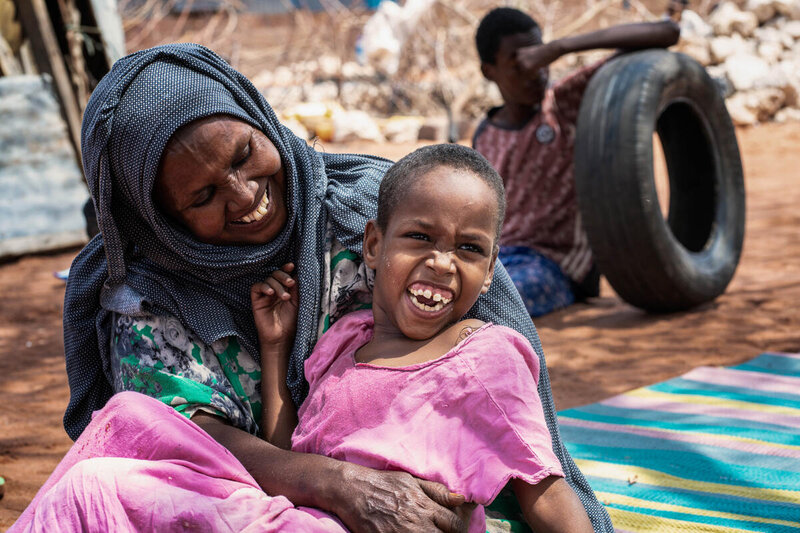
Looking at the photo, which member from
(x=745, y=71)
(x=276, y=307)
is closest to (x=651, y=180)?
(x=276, y=307)

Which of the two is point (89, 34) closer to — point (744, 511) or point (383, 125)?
point (383, 125)

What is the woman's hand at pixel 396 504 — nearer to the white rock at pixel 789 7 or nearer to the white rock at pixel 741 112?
the white rock at pixel 741 112

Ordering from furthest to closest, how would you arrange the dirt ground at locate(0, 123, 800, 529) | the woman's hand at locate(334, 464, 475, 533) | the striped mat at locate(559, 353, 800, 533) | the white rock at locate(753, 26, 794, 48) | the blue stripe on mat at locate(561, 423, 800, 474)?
the white rock at locate(753, 26, 794, 48)
the dirt ground at locate(0, 123, 800, 529)
the blue stripe on mat at locate(561, 423, 800, 474)
the striped mat at locate(559, 353, 800, 533)
the woman's hand at locate(334, 464, 475, 533)

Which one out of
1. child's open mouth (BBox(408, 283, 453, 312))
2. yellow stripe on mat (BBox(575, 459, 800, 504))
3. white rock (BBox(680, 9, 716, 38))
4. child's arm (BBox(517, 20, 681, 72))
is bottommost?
yellow stripe on mat (BBox(575, 459, 800, 504))

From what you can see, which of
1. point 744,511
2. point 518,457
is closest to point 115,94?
point 518,457

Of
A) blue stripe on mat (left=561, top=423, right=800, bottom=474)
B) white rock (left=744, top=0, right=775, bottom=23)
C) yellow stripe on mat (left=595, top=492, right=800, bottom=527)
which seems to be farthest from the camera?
white rock (left=744, top=0, right=775, bottom=23)

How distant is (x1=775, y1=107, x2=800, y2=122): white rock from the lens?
13727 mm

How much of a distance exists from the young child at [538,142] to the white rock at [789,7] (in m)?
11.1

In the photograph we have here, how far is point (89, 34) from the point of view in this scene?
329 inches

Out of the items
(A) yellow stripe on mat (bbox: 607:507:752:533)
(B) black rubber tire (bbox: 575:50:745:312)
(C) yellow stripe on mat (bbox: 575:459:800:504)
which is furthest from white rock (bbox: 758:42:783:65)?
(A) yellow stripe on mat (bbox: 607:507:752:533)

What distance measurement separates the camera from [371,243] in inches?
82.1

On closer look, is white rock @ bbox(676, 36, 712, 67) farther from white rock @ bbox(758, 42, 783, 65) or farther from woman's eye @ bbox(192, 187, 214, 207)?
woman's eye @ bbox(192, 187, 214, 207)

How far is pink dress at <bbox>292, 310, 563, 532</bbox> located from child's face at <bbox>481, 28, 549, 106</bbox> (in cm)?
383

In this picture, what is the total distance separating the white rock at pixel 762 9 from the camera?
14.9 m
